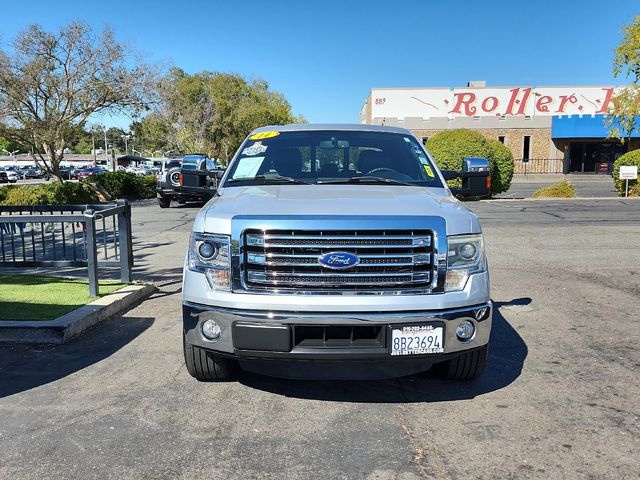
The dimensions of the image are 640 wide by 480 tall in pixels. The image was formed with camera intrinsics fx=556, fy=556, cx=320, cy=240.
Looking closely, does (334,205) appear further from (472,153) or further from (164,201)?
(472,153)

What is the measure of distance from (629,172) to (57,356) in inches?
929

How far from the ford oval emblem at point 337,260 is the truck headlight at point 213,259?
62 cm

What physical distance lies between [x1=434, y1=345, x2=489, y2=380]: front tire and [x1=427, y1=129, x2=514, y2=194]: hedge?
19.7m

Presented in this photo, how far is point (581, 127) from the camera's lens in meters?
42.5

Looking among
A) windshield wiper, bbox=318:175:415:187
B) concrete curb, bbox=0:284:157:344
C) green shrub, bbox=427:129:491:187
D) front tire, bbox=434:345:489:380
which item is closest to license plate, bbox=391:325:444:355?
front tire, bbox=434:345:489:380

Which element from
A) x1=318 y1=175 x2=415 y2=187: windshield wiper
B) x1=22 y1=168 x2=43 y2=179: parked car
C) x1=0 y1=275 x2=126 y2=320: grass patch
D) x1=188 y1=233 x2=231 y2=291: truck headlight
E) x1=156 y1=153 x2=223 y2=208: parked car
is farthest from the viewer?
x1=22 y1=168 x2=43 y2=179: parked car

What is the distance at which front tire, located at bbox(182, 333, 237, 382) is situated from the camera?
13.2 feet

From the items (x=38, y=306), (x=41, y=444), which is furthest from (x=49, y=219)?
(x=41, y=444)

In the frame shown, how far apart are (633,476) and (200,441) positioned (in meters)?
2.43

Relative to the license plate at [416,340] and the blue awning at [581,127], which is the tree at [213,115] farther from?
the license plate at [416,340]

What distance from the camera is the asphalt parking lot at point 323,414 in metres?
3.11

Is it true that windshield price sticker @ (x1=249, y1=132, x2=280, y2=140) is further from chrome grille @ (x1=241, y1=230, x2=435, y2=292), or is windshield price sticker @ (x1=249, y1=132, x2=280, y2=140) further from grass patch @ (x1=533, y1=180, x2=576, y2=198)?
grass patch @ (x1=533, y1=180, x2=576, y2=198)

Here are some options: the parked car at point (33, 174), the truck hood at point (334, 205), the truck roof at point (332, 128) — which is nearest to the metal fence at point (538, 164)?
the truck roof at point (332, 128)

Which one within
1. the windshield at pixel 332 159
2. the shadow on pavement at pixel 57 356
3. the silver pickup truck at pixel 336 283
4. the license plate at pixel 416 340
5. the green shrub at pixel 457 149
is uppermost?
the green shrub at pixel 457 149
